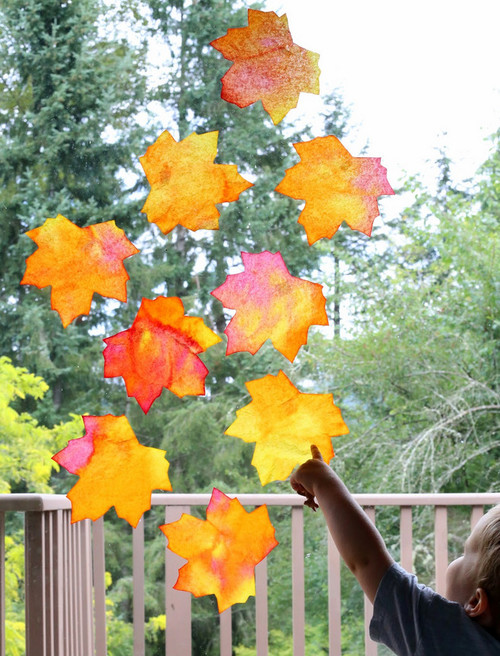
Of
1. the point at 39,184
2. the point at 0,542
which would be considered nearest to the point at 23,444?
the point at 39,184

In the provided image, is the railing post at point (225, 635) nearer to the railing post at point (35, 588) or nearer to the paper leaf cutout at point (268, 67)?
the railing post at point (35, 588)

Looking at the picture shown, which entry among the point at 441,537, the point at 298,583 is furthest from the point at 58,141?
the point at 441,537

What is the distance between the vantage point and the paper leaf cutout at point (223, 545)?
6.26ft

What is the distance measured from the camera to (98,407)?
145 inches

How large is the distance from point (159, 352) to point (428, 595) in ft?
3.91

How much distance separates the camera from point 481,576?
3.32 feet

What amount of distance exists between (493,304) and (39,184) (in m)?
2.21

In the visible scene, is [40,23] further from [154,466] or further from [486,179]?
[154,466]

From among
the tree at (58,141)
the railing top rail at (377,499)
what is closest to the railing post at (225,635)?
the railing top rail at (377,499)

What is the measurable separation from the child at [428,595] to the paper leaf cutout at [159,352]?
3.28 ft

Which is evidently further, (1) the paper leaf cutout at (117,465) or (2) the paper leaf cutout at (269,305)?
(2) the paper leaf cutout at (269,305)

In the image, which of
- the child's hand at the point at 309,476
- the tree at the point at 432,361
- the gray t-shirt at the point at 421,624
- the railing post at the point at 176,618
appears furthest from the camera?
the tree at the point at 432,361

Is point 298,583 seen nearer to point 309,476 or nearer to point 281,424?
point 281,424

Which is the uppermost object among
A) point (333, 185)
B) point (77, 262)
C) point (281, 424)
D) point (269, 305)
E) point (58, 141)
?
point (58, 141)
